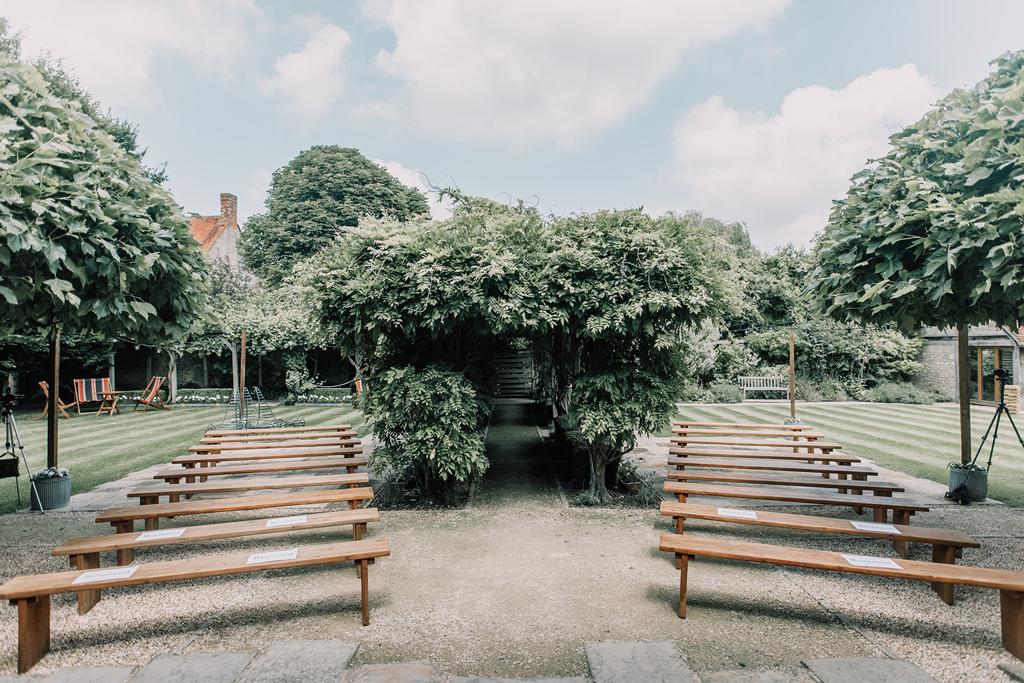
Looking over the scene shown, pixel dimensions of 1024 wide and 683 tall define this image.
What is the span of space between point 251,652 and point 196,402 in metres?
18.9

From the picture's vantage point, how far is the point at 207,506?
4.61 metres

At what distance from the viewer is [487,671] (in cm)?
294

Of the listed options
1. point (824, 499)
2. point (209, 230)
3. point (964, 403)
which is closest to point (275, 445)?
point (824, 499)

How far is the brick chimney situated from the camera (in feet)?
95.7

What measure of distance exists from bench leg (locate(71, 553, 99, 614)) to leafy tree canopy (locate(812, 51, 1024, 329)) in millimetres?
6535

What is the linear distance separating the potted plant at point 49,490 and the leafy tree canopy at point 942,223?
356 inches

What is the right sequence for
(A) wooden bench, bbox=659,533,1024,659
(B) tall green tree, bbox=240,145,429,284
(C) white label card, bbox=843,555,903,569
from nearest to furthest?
(A) wooden bench, bbox=659,533,1024,659 < (C) white label card, bbox=843,555,903,569 < (B) tall green tree, bbox=240,145,429,284

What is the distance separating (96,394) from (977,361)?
30081mm

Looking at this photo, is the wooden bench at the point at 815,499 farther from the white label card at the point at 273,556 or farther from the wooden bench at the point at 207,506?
the white label card at the point at 273,556

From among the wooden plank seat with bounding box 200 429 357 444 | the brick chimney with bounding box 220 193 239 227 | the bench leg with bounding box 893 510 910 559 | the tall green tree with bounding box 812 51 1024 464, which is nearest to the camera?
the tall green tree with bounding box 812 51 1024 464

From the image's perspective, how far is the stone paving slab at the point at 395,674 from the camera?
111 inches

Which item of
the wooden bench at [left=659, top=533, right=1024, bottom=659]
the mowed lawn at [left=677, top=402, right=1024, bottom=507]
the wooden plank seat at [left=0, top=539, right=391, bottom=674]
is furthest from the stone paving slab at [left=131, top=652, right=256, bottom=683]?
the mowed lawn at [left=677, top=402, right=1024, bottom=507]

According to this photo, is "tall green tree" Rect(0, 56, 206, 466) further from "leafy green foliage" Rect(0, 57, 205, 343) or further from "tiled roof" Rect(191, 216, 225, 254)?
"tiled roof" Rect(191, 216, 225, 254)

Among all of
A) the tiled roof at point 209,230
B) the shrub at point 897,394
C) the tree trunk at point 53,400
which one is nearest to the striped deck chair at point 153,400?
the tiled roof at point 209,230
